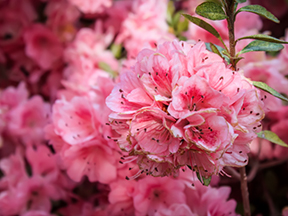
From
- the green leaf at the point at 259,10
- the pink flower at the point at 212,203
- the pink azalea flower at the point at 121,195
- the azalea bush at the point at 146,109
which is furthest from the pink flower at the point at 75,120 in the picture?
the green leaf at the point at 259,10

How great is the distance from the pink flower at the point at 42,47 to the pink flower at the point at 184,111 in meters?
0.73

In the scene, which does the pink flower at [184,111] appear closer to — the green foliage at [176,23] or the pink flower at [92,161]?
the pink flower at [92,161]

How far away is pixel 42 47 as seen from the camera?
1150mm

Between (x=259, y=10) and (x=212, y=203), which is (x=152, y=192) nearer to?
(x=212, y=203)

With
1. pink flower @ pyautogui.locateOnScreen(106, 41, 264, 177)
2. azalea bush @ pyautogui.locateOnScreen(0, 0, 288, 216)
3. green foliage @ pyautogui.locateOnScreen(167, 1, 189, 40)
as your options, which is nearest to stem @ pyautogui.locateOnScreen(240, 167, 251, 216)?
azalea bush @ pyautogui.locateOnScreen(0, 0, 288, 216)

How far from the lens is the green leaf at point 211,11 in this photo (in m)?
0.48

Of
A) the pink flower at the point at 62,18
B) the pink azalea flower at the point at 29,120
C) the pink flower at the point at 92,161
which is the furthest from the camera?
the pink flower at the point at 62,18

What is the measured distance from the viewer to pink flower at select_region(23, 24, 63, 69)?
1.13 meters

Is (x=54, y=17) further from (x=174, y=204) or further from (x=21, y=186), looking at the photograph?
(x=174, y=204)

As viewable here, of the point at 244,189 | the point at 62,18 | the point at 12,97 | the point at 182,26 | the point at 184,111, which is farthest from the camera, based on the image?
the point at 62,18

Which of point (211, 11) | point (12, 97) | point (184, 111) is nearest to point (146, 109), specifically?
point (184, 111)

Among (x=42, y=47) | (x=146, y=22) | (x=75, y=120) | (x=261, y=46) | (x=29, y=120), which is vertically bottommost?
(x=29, y=120)

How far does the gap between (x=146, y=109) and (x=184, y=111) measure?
0.17 feet

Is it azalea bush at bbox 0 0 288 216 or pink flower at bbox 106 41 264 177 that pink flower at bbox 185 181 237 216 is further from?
pink flower at bbox 106 41 264 177
